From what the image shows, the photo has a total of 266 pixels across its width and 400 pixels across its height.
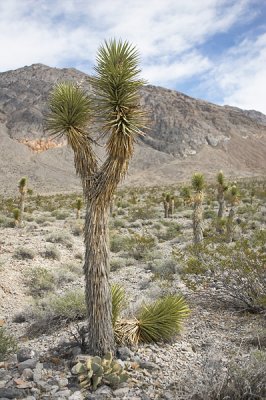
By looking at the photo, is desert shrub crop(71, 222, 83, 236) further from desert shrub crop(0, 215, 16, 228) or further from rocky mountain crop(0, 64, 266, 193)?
rocky mountain crop(0, 64, 266, 193)

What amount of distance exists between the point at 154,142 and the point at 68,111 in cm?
8578

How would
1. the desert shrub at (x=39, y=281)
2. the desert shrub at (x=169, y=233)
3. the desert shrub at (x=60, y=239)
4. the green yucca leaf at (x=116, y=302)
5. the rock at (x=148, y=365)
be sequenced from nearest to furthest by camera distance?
the rock at (x=148, y=365) → the green yucca leaf at (x=116, y=302) → the desert shrub at (x=39, y=281) → the desert shrub at (x=60, y=239) → the desert shrub at (x=169, y=233)

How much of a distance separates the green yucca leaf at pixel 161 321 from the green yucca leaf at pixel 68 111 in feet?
9.52

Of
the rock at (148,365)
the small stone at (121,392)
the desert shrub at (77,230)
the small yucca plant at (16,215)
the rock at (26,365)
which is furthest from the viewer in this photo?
the small yucca plant at (16,215)

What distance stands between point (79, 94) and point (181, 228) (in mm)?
15199

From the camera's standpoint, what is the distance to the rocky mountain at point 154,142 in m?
72.8

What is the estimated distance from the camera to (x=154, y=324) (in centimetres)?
659

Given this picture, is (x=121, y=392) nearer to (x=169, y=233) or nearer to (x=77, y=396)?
(x=77, y=396)

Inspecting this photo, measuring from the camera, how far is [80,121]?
19.7 feet

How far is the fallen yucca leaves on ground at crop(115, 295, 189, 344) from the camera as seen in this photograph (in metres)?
6.41

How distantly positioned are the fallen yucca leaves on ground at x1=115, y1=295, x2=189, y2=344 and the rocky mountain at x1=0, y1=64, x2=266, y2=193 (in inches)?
2182

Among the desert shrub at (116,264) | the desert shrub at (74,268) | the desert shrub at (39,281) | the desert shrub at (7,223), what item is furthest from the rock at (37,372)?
the desert shrub at (7,223)

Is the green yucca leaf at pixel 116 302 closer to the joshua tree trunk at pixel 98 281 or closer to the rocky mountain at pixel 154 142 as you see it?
the joshua tree trunk at pixel 98 281

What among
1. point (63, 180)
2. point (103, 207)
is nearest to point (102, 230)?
point (103, 207)
